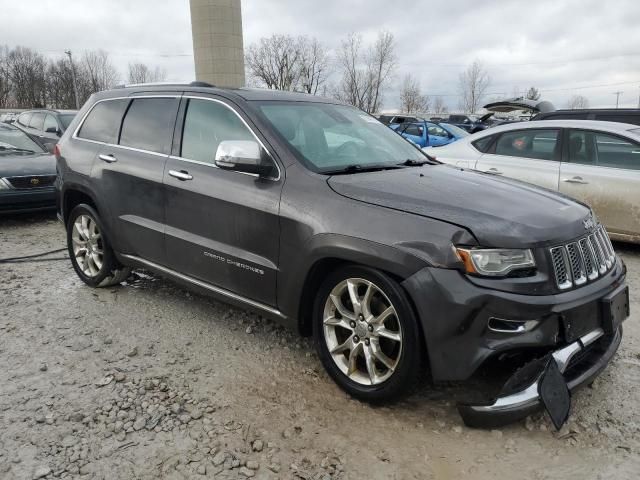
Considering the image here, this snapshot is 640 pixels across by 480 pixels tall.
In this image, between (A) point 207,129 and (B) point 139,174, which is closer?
(A) point 207,129

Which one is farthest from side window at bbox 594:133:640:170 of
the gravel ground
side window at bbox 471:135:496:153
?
the gravel ground

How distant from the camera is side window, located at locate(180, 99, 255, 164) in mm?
3494

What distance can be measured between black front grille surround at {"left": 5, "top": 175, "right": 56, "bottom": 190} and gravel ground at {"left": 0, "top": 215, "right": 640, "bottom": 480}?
4085 mm

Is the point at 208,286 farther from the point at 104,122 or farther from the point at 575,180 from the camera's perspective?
the point at 575,180

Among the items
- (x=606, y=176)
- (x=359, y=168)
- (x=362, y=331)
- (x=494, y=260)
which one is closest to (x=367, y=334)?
(x=362, y=331)

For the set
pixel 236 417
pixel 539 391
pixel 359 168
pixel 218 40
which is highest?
pixel 218 40

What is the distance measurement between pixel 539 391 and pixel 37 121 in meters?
12.8

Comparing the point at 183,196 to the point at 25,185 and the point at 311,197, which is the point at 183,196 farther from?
the point at 25,185

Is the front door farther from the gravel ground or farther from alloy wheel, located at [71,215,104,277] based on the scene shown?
alloy wheel, located at [71,215,104,277]

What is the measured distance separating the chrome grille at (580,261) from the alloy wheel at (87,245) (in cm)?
371

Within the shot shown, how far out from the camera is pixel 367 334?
2.83 m

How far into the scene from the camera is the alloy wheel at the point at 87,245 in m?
4.66

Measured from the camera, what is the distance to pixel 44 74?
73.1 m

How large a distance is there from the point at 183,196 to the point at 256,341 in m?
1.16
